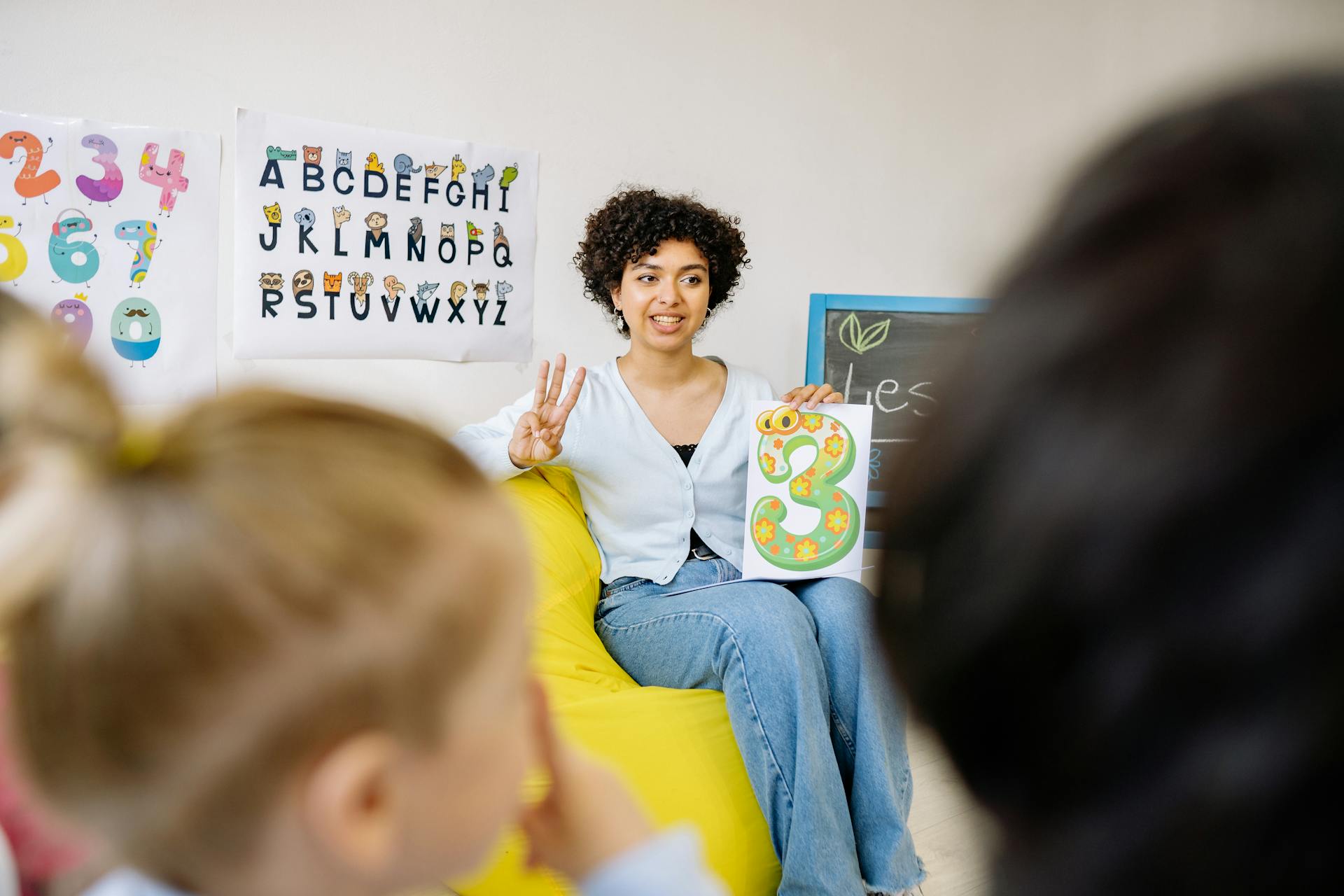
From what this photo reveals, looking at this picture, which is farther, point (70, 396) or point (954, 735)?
point (70, 396)

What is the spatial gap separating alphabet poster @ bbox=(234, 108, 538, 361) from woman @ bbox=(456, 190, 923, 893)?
0.27 meters

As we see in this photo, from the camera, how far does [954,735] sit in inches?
13.4

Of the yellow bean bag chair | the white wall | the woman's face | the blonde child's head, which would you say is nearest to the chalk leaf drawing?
the white wall

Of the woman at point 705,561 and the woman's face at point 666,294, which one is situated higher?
the woman's face at point 666,294

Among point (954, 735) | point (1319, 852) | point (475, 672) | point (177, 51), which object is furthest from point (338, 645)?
point (177, 51)

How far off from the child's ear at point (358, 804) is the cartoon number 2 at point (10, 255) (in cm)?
212

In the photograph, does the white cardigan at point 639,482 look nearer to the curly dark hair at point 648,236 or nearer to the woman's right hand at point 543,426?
the woman's right hand at point 543,426

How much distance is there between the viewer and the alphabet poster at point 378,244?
7.64 ft

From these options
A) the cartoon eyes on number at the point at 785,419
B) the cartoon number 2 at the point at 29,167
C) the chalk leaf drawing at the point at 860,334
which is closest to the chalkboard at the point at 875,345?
the chalk leaf drawing at the point at 860,334

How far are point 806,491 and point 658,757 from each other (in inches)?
28.4

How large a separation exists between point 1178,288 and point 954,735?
0.17 m

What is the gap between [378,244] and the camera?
2.50 metres

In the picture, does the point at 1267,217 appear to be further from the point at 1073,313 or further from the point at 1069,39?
the point at 1069,39

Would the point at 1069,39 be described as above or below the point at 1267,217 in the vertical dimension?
above
